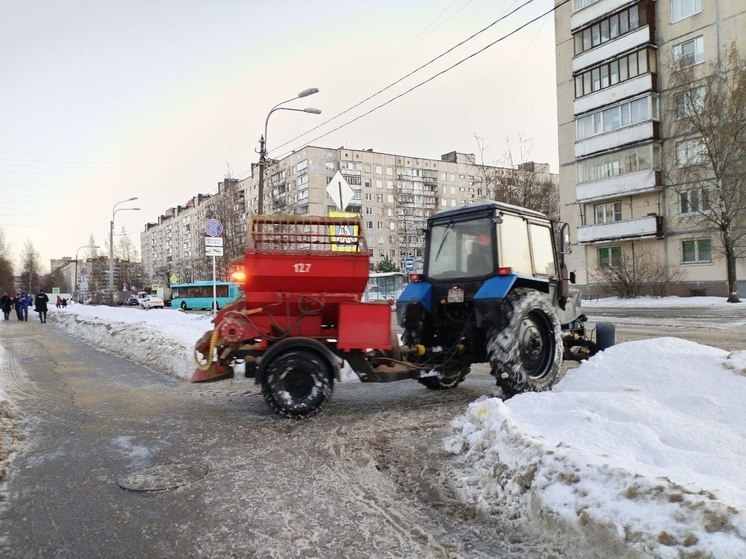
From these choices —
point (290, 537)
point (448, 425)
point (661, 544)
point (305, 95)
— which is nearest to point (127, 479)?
point (290, 537)

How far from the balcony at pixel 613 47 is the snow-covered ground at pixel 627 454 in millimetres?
31706

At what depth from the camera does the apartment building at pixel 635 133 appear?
93.8 ft

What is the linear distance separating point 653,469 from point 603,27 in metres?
37.0

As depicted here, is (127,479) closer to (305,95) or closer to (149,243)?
(305,95)

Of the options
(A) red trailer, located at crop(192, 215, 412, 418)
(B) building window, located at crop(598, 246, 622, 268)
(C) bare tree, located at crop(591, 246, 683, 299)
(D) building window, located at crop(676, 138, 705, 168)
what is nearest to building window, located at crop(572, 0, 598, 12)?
(D) building window, located at crop(676, 138, 705, 168)

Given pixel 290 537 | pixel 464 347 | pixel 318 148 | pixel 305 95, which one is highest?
pixel 318 148

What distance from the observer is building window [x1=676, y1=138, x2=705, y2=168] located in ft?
88.7

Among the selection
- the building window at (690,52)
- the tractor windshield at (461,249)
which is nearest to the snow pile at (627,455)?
the tractor windshield at (461,249)

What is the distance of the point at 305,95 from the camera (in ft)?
57.5

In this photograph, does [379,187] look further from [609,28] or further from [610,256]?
[610,256]

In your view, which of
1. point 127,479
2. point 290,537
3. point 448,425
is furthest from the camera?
point 448,425

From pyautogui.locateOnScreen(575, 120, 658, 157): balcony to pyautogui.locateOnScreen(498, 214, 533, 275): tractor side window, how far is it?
92.8 ft

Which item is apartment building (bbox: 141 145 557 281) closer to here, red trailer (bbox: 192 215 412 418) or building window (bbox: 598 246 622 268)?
building window (bbox: 598 246 622 268)

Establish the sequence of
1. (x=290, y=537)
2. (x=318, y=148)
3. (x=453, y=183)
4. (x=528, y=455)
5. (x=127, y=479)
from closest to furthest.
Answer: (x=290, y=537)
(x=528, y=455)
(x=127, y=479)
(x=318, y=148)
(x=453, y=183)
